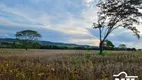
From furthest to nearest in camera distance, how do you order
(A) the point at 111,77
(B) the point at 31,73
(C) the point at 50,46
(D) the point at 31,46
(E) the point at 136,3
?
(D) the point at 31,46
(C) the point at 50,46
(E) the point at 136,3
(B) the point at 31,73
(A) the point at 111,77

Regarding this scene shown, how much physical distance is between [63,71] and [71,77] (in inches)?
32.3

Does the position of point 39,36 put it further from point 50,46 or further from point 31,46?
point 50,46

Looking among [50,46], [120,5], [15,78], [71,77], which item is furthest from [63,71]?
[50,46]

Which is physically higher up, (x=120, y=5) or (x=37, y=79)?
(x=120, y=5)

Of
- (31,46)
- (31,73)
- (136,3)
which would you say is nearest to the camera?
(31,73)

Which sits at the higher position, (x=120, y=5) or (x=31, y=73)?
(x=120, y=5)

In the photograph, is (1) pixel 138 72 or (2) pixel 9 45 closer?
(1) pixel 138 72

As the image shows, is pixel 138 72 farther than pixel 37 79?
Yes

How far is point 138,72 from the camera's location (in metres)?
8.20

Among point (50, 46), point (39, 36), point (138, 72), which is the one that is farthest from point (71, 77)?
point (39, 36)

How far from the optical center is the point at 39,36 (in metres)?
94.1

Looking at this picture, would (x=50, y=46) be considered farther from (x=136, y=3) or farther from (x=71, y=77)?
(x=71, y=77)

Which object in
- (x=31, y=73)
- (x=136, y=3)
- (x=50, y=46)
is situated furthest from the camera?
(x=50, y=46)

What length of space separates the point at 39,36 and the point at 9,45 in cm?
1190
